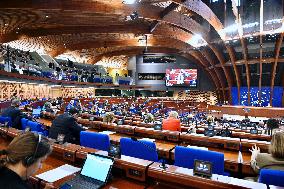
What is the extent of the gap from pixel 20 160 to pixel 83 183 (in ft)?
2.70

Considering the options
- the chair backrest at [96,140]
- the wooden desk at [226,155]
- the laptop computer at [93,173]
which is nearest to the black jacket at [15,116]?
the chair backrest at [96,140]

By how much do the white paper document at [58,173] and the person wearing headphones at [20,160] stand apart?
822 mm

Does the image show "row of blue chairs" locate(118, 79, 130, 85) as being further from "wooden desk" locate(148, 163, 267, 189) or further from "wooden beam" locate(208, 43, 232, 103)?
"wooden desk" locate(148, 163, 267, 189)

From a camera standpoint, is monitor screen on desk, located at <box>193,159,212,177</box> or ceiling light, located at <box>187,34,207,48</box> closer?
monitor screen on desk, located at <box>193,159,212,177</box>

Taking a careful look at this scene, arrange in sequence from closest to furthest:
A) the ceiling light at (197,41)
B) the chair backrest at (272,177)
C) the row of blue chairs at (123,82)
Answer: the chair backrest at (272,177) → the ceiling light at (197,41) → the row of blue chairs at (123,82)

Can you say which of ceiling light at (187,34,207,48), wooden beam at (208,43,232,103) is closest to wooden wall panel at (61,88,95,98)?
ceiling light at (187,34,207,48)

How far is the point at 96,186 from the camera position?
240cm

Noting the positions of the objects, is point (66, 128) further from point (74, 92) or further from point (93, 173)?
point (74, 92)

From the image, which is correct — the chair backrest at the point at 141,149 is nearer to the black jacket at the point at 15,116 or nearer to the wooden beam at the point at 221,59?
the black jacket at the point at 15,116

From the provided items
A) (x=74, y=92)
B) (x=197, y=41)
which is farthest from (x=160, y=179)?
(x=74, y=92)

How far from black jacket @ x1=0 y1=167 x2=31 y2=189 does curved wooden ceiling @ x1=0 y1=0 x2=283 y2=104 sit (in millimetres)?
9360

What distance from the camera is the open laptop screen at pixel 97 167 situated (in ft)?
8.42

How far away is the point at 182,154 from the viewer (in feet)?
10.5

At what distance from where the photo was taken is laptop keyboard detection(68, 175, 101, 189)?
7.85 ft
